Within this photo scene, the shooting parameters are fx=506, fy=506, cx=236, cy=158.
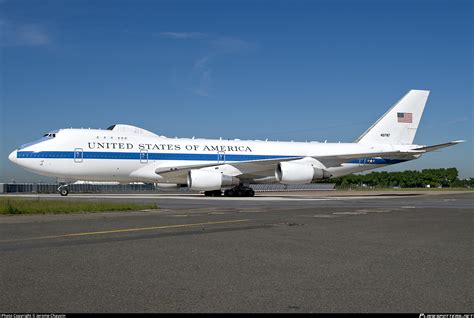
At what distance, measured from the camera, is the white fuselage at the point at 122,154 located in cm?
3316

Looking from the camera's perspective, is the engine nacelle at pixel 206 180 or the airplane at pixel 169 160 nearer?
the engine nacelle at pixel 206 180

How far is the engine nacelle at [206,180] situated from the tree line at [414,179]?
4146 inches

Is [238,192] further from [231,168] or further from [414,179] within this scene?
[414,179]

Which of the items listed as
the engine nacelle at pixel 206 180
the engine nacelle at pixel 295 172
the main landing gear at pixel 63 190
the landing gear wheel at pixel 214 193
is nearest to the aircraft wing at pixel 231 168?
the engine nacelle at pixel 295 172

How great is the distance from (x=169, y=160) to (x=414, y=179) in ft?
424

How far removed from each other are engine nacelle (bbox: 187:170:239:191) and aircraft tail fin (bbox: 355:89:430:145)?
15644 millimetres

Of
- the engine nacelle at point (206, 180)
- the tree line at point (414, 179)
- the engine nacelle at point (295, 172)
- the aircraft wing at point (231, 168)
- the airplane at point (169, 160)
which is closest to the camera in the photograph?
the engine nacelle at point (206, 180)

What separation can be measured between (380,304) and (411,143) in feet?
136

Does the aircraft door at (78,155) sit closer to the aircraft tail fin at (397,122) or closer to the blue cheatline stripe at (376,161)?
the blue cheatline stripe at (376,161)

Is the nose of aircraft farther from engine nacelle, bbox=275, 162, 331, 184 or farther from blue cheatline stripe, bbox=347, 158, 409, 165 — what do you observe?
Result: blue cheatline stripe, bbox=347, 158, 409, 165

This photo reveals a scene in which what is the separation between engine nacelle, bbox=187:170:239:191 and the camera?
107 ft

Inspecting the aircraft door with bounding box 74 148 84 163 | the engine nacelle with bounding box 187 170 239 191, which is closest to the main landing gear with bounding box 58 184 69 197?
the aircraft door with bounding box 74 148 84 163

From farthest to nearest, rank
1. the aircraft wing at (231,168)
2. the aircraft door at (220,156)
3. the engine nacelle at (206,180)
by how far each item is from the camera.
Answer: the aircraft door at (220,156) < the aircraft wing at (231,168) < the engine nacelle at (206,180)

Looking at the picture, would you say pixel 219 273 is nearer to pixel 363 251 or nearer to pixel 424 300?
pixel 424 300
